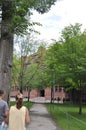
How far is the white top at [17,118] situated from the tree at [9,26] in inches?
288

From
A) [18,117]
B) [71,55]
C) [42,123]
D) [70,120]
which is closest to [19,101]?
[18,117]

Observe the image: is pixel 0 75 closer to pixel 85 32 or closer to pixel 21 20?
pixel 21 20

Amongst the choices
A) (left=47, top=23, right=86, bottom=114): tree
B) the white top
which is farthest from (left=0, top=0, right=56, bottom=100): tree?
A: (left=47, top=23, right=86, bottom=114): tree

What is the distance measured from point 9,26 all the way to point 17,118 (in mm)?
7660

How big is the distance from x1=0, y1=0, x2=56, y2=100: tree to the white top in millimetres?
7309

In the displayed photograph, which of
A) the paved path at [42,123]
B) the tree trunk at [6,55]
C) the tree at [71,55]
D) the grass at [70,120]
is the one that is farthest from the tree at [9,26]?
the tree at [71,55]

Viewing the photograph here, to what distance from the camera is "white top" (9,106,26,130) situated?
9939mm

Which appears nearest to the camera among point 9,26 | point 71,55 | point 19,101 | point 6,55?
point 19,101

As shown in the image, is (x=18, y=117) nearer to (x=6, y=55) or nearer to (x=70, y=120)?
(x=6, y=55)

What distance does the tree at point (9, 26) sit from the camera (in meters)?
17.0

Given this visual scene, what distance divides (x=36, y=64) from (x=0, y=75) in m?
46.5

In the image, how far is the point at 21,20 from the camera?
17062mm

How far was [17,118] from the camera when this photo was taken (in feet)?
32.7

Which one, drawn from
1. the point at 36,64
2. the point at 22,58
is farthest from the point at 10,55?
the point at 36,64
